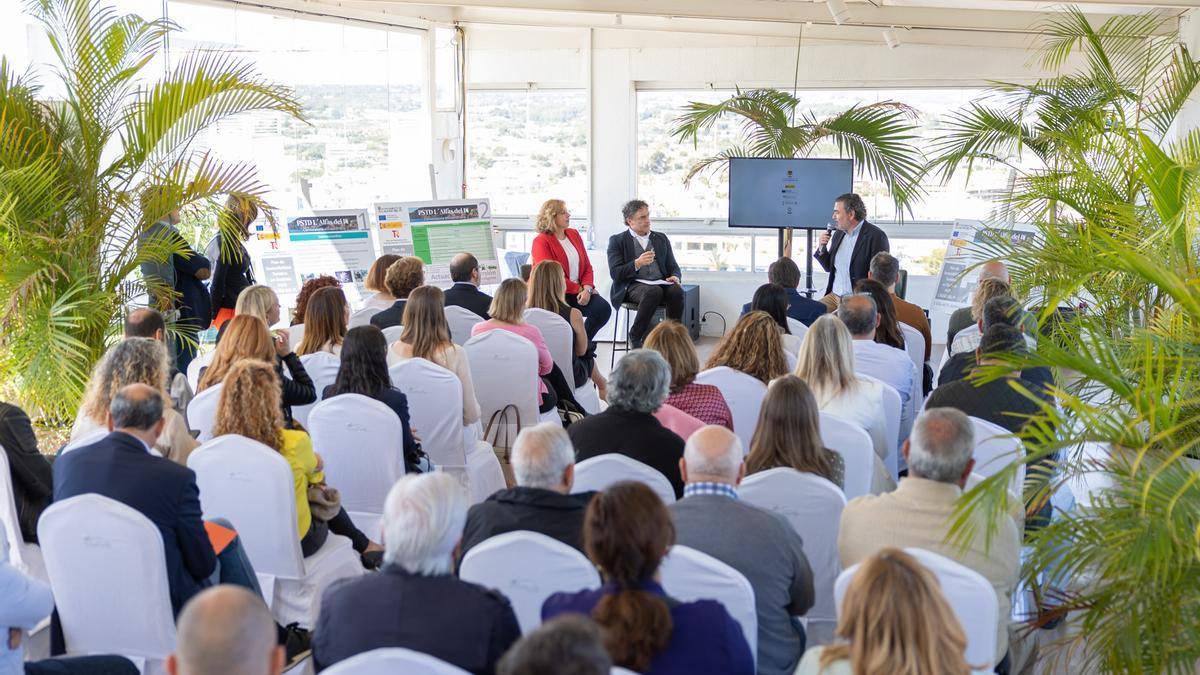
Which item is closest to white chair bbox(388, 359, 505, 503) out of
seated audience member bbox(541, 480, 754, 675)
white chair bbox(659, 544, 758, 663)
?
white chair bbox(659, 544, 758, 663)

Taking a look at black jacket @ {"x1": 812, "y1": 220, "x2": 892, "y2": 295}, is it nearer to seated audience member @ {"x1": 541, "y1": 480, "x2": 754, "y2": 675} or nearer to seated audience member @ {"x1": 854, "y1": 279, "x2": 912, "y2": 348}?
seated audience member @ {"x1": 854, "y1": 279, "x2": 912, "y2": 348}

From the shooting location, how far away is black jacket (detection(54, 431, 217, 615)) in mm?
3314

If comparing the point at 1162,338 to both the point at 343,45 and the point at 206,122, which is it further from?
the point at 343,45

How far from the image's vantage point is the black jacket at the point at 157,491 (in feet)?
10.9

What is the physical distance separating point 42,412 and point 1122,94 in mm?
6163

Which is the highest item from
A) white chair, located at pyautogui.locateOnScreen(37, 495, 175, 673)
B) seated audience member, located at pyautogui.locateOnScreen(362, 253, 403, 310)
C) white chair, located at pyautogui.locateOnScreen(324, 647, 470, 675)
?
seated audience member, located at pyautogui.locateOnScreen(362, 253, 403, 310)

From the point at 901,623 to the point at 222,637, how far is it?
1.22 metres

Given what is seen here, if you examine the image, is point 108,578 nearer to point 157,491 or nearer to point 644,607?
point 157,491

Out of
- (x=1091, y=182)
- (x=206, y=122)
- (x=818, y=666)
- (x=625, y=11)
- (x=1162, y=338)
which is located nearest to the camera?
(x=818, y=666)

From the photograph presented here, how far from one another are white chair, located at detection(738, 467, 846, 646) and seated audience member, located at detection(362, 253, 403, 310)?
151 inches

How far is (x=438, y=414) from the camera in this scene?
17.6ft

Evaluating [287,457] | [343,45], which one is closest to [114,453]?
[287,457]

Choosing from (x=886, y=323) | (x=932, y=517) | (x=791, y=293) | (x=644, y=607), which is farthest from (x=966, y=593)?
(x=791, y=293)

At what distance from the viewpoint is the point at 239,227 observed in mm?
6969
